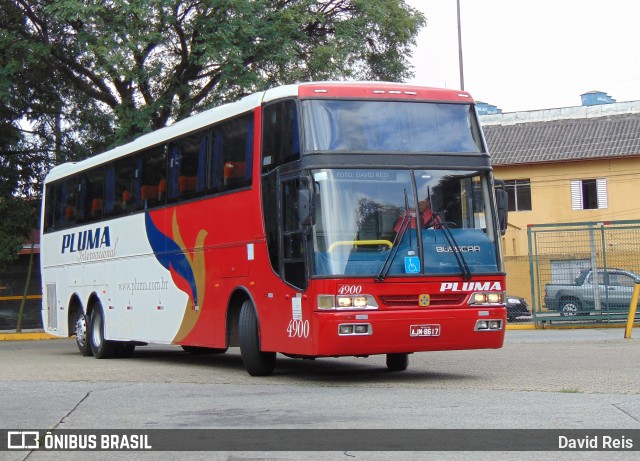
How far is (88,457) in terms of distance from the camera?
8.42 m

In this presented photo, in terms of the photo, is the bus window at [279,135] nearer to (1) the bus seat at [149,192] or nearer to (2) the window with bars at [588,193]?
(1) the bus seat at [149,192]

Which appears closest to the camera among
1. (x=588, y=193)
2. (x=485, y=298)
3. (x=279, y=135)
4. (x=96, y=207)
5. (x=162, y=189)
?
(x=485, y=298)

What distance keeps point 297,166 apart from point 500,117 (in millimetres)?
49454

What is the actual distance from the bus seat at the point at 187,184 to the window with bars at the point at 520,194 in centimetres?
3857

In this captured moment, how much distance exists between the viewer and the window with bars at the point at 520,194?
5441 cm

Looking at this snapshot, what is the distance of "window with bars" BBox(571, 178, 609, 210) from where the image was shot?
53.0 m

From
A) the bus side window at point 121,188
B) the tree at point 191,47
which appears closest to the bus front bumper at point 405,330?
the bus side window at point 121,188

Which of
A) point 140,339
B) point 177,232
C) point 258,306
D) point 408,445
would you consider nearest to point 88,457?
point 408,445

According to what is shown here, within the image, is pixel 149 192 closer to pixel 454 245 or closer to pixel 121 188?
pixel 121 188

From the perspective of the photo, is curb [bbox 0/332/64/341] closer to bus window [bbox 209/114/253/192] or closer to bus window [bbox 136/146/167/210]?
bus window [bbox 136/146/167/210]

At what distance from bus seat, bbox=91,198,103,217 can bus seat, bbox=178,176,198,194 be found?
13.5 ft

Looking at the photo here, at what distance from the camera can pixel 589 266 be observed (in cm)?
2759

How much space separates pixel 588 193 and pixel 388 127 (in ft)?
134

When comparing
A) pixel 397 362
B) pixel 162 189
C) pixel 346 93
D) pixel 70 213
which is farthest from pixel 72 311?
pixel 346 93
